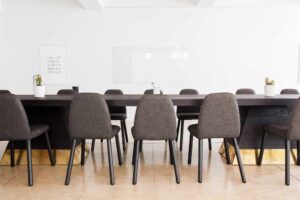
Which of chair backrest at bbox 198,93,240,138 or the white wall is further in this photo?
the white wall

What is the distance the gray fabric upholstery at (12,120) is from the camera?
A: 249cm

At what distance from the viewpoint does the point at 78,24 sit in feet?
19.5

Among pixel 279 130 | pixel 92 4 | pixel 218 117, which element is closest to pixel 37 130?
pixel 218 117

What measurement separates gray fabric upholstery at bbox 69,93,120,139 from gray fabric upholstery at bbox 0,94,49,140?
46 cm

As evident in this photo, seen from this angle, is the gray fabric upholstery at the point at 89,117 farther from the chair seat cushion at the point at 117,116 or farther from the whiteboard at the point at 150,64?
the whiteboard at the point at 150,64

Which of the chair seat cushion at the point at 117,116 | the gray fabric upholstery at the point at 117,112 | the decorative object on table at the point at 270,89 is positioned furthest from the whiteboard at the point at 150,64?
the decorative object on table at the point at 270,89

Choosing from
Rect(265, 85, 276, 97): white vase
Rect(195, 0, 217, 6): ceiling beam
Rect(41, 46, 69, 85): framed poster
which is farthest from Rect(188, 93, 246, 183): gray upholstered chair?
Rect(41, 46, 69, 85): framed poster

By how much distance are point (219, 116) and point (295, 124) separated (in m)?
0.74

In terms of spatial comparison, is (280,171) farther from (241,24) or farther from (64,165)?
(241,24)

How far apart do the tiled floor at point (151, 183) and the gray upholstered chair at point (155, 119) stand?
0.61 feet

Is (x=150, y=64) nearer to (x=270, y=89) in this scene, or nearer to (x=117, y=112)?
(x=117, y=112)

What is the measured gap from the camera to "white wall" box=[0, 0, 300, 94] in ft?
19.4

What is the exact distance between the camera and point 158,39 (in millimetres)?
5973

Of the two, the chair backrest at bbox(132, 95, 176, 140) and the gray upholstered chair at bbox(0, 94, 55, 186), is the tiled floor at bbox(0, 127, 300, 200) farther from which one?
the chair backrest at bbox(132, 95, 176, 140)
